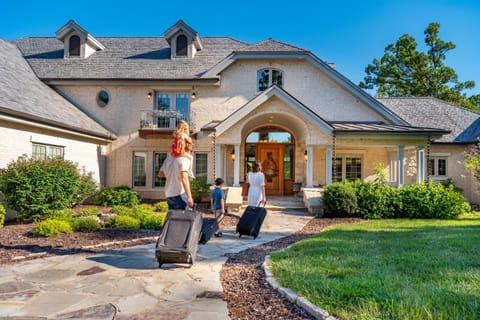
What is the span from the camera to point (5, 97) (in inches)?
371

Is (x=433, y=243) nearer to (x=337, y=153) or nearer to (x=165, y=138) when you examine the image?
(x=337, y=153)

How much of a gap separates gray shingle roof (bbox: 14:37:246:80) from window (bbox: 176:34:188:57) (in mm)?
397

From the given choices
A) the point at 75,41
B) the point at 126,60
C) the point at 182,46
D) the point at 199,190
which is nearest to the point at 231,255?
the point at 199,190

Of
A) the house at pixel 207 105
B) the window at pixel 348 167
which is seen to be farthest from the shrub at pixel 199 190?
the window at pixel 348 167

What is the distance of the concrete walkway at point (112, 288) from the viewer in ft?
10.2

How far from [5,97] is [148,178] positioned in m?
6.98

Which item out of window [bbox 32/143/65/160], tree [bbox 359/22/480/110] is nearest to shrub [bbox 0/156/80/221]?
window [bbox 32/143/65/160]

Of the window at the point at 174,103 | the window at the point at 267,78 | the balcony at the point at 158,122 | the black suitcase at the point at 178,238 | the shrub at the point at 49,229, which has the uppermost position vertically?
the window at the point at 267,78

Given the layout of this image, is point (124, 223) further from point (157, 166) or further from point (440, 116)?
point (440, 116)

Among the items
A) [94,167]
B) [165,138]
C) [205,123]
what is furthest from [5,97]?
[205,123]

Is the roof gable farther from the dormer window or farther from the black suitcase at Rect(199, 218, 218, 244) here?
the dormer window

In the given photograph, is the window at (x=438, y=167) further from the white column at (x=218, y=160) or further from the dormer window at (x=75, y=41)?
the dormer window at (x=75, y=41)

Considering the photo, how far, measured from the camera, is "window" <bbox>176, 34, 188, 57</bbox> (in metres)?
16.1

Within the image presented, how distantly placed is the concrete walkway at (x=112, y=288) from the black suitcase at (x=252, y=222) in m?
1.60
